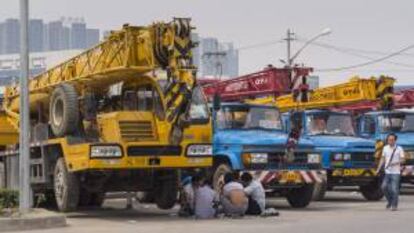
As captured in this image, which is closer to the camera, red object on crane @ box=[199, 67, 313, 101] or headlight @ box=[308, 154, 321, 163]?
headlight @ box=[308, 154, 321, 163]

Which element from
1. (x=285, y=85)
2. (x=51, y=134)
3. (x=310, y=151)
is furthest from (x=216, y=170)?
(x=285, y=85)

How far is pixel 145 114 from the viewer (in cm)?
1648

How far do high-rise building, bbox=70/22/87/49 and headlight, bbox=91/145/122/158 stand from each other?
144 feet

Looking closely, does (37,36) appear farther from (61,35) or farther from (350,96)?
(350,96)

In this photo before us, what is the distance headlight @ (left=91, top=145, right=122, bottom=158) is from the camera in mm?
15367

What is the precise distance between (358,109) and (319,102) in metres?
1.19

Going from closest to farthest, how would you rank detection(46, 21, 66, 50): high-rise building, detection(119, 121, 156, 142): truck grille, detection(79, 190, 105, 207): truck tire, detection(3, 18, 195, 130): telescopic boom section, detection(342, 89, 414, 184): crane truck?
detection(3, 18, 195, 130): telescopic boom section < detection(119, 121, 156, 142): truck grille < detection(79, 190, 105, 207): truck tire < detection(342, 89, 414, 184): crane truck < detection(46, 21, 66, 50): high-rise building

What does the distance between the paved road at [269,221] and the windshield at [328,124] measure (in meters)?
2.34

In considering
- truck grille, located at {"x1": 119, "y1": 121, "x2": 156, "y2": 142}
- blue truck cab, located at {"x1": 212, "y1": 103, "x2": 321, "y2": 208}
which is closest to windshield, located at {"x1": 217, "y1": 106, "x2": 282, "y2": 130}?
blue truck cab, located at {"x1": 212, "y1": 103, "x2": 321, "y2": 208}

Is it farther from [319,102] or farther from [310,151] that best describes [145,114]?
[319,102]

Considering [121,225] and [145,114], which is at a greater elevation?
[145,114]

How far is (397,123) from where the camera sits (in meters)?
24.3

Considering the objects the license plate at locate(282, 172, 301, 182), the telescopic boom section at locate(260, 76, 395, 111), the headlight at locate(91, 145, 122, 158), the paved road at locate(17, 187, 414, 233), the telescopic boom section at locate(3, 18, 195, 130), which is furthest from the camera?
the telescopic boom section at locate(260, 76, 395, 111)

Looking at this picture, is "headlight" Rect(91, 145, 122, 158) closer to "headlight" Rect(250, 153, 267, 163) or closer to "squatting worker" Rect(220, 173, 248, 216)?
"squatting worker" Rect(220, 173, 248, 216)
